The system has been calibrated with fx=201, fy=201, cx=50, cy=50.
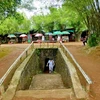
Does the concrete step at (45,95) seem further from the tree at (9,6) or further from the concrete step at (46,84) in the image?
the tree at (9,6)

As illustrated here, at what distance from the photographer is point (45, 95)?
269 inches

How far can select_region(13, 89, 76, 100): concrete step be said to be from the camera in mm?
6605

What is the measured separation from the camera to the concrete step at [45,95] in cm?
661

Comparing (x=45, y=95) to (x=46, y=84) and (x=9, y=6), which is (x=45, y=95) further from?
(x=9, y=6)

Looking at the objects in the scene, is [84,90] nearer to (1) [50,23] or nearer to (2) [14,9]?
(2) [14,9]

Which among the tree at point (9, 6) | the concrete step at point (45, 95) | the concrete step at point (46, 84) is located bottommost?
the concrete step at point (46, 84)

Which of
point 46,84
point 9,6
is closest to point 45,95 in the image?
point 46,84

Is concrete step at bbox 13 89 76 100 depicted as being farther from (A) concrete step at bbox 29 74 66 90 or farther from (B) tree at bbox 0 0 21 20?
(B) tree at bbox 0 0 21 20

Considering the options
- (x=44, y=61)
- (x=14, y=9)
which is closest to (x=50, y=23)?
(x=44, y=61)

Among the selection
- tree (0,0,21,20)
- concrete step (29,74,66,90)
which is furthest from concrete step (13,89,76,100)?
tree (0,0,21,20)

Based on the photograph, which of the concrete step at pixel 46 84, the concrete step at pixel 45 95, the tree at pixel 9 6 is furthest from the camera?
the tree at pixel 9 6

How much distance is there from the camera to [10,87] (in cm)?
738

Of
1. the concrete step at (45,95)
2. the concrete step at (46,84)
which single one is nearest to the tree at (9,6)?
the concrete step at (46,84)

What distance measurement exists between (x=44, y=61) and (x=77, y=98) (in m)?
16.7
